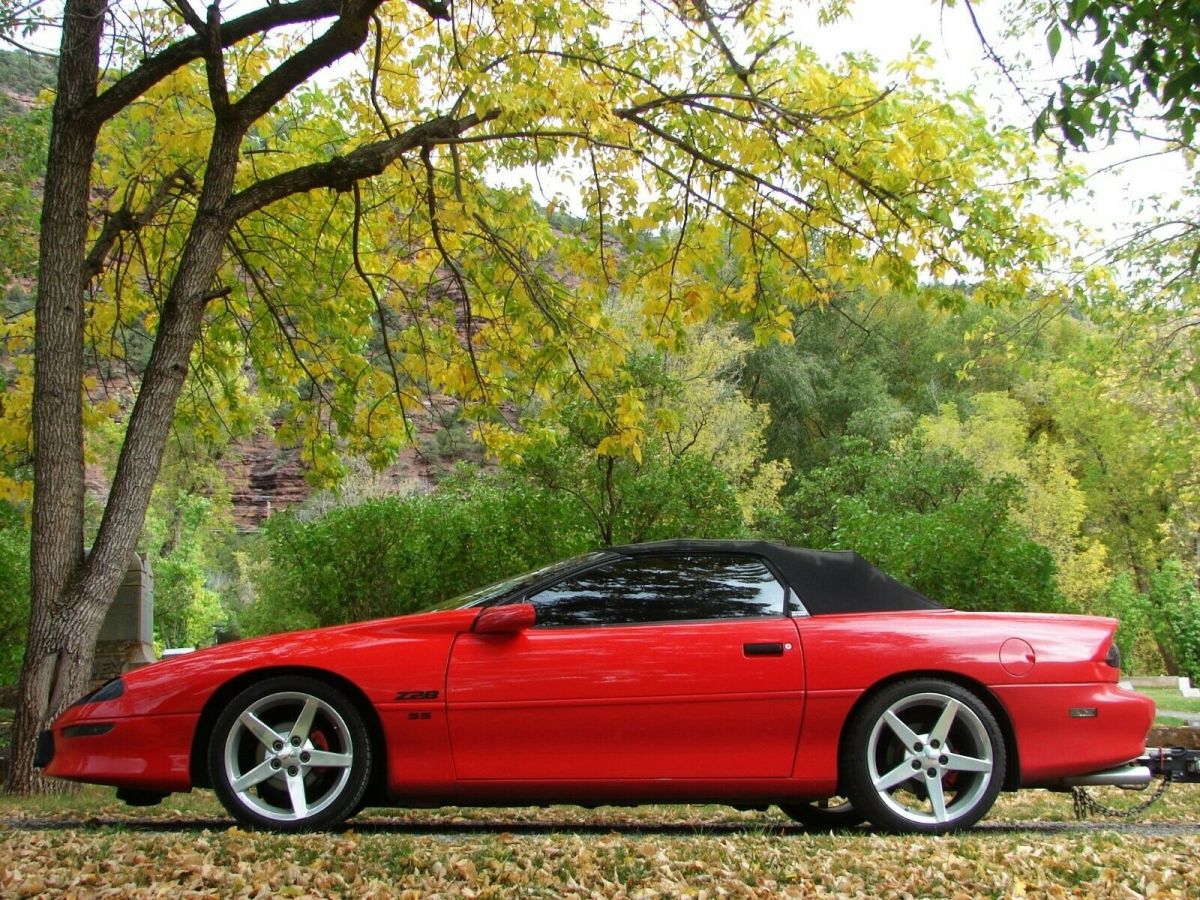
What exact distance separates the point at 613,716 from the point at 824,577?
1.24 metres

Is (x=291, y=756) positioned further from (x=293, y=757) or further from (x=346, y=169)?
(x=346, y=169)

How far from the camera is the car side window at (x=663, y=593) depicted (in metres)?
5.25

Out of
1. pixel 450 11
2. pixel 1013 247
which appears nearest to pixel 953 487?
pixel 1013 247

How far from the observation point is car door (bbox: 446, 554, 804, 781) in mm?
5023

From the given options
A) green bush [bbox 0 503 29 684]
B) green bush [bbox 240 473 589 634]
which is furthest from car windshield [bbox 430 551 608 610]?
green bush [bbox 0 503 29 684]

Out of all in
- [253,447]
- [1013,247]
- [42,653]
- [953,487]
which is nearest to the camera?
[42,653]

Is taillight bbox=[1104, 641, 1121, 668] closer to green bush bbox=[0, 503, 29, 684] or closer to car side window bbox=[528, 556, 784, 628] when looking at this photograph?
car side window bbox=[528, 556, 784, 628]

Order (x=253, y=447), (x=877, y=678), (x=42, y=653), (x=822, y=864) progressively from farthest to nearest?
(x=253, y=447), (x=42, y=653), (x=877, y=678), (x=822, y=864)

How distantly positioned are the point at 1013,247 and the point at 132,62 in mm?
8043

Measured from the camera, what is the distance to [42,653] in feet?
24.4

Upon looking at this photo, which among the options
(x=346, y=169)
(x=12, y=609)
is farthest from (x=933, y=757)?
(x=12, y=609)

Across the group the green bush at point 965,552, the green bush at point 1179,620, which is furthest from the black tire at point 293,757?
the green bush at point 1179,620

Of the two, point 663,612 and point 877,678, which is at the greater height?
point 663,612

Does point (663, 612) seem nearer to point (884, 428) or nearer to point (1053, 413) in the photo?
point (884, 428)
